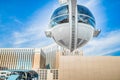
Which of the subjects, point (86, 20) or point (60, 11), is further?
point (60, 11)

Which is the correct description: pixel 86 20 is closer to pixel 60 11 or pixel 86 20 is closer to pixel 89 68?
pixel 60 11

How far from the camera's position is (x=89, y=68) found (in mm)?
53219

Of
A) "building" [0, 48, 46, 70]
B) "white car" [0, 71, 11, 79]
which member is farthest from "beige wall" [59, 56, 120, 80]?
"building" [0, 48, 46, 70]

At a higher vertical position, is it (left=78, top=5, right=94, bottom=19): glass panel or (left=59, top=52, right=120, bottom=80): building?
(left=78, top=5, right=94, bottom=19): glass panel

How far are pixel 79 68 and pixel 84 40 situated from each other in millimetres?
38856

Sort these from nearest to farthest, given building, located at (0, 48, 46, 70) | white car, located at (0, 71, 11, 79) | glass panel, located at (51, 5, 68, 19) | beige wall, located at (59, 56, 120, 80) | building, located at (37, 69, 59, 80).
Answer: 1. glass panel, located at (51, 5, 68, 19)
2. white car, located at (0, 71, 11, 79)
3. beige wall, located at (59, 56, 120, 80)
4. building, located at (37, 69, 59, 80)
5. building, located at (0, 48, 46, 70)

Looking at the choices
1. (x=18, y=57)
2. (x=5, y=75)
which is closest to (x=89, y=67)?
(x=5, y=75)

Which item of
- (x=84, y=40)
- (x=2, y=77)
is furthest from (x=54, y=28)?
(x=2, y=77)

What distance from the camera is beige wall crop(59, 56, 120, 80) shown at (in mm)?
51906

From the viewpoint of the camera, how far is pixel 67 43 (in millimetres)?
14062

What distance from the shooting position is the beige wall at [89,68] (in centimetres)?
5191

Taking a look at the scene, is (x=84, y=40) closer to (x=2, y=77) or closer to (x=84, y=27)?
(x=84, y=27)

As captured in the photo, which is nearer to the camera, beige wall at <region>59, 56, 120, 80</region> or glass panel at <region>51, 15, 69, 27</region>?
glass panel at <region>51, 15, 69, 27</region>

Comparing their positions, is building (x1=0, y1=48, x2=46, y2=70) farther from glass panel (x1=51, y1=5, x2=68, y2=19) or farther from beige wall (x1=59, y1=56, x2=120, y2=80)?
glass panel (x1=51, y1=5, x2=68, y2=19)
